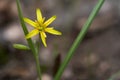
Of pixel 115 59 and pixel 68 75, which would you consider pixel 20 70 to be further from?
pixel 115 59

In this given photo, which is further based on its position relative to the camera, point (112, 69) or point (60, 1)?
point (60, 1)

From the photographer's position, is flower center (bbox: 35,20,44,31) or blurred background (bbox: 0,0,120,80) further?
blurred background (bbox: 0,0,120,80)

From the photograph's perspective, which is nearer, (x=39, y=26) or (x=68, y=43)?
(x=39, y=26)

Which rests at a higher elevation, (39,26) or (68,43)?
(68,43)

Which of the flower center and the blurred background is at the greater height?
the blurred background

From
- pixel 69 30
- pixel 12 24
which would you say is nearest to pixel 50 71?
pixel 69 30

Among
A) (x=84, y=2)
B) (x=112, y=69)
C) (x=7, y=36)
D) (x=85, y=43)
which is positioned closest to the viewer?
(x=112, y=69)

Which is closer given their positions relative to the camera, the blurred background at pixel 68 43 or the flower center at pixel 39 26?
the flower center at pixel 39 26

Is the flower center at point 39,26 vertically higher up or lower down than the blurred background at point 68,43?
lower down
